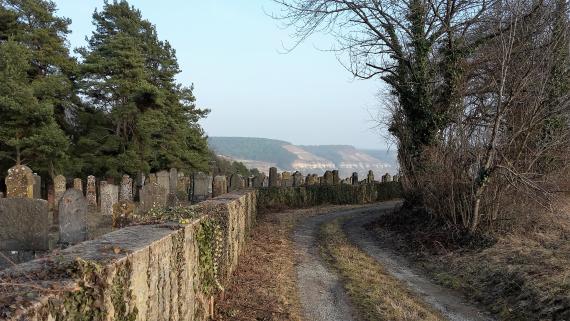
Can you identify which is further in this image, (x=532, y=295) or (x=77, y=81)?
(x=77, y=81)

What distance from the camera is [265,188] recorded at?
889 inches

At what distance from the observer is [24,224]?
23.5ft

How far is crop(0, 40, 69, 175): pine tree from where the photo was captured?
21.3m

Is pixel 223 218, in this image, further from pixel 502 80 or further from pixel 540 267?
pixel 502 80

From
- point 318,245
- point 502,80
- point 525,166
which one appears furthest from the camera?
point 318,245

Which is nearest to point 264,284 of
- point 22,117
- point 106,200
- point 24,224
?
point 24,224

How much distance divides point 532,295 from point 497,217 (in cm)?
445

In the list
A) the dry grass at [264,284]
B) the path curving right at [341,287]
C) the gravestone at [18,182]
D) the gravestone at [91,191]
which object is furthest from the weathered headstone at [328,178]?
the gravestone at [18,182]

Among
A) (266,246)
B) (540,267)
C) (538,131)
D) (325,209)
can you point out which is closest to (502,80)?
(538,131)

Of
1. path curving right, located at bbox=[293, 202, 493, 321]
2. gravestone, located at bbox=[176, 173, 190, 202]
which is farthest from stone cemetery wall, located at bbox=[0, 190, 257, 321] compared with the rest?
gravestone, located at bbox=[176, 173, 190, 202]

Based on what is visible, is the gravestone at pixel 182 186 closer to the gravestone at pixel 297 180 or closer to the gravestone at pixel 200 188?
the gravestone at pixel 200 188

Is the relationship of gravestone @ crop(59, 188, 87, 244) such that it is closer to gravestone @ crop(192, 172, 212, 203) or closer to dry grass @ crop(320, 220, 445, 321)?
dry grass @ crop(320, 220, 445, 321)

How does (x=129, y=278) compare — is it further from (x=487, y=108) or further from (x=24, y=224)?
(x=487, y=108)

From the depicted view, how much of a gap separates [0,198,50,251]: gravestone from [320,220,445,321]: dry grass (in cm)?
493
